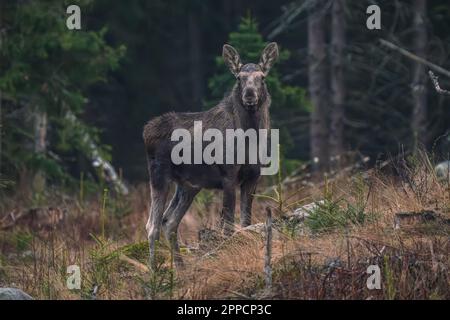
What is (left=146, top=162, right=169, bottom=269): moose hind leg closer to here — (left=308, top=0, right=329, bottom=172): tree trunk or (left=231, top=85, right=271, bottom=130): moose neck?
(left=231, top=85, right=271, bottom=130): moose neck

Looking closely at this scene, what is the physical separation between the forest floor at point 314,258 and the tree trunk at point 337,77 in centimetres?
1020

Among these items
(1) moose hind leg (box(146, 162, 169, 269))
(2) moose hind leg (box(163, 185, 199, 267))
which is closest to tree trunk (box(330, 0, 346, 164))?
(2) moose hind leg (box(163, 185, 199, 267))

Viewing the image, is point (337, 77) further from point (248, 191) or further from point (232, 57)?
point (248, 191)

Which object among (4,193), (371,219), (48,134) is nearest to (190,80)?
(48,134)

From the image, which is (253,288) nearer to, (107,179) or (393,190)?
(393,190)

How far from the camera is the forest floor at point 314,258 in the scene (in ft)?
32.0

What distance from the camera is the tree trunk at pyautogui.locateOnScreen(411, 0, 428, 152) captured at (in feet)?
74.8

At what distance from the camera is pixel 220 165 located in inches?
488

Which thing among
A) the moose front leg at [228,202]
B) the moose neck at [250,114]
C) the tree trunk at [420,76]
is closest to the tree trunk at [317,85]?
the tree trunk at [420,76]

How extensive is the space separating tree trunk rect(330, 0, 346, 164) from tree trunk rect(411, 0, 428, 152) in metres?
1.59

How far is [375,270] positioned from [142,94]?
73.5 feet

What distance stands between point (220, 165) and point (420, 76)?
11365 millimetres

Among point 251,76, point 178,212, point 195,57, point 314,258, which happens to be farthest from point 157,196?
point 195,57

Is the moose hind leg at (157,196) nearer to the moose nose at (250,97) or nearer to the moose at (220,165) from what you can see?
the moose at (220,165)
